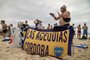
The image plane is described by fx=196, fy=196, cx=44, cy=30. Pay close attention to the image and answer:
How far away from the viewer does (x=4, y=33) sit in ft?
48.3

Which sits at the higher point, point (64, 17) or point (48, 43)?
point (64, 17)

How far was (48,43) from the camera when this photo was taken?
758 centimetres

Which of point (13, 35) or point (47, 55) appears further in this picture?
point (13, 35)

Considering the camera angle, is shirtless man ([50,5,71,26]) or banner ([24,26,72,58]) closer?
banner ([24,26,72,58])

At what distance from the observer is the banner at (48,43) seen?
7113mm

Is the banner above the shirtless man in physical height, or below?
below

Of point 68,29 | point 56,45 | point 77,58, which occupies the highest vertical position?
point 68,29

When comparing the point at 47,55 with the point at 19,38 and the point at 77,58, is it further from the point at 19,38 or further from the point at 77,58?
the point at 19,38

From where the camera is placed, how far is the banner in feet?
23.3

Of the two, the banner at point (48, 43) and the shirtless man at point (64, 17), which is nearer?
the banner at point (48, 43)

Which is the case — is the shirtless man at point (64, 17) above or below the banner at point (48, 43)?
above

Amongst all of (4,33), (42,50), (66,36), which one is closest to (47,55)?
(42,50)

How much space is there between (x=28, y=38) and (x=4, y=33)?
21.9 feet

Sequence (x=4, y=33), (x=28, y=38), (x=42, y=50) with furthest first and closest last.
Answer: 1. (x=4, y=33)
2. (x=28, y=38)
3. (x=42, y=50)
